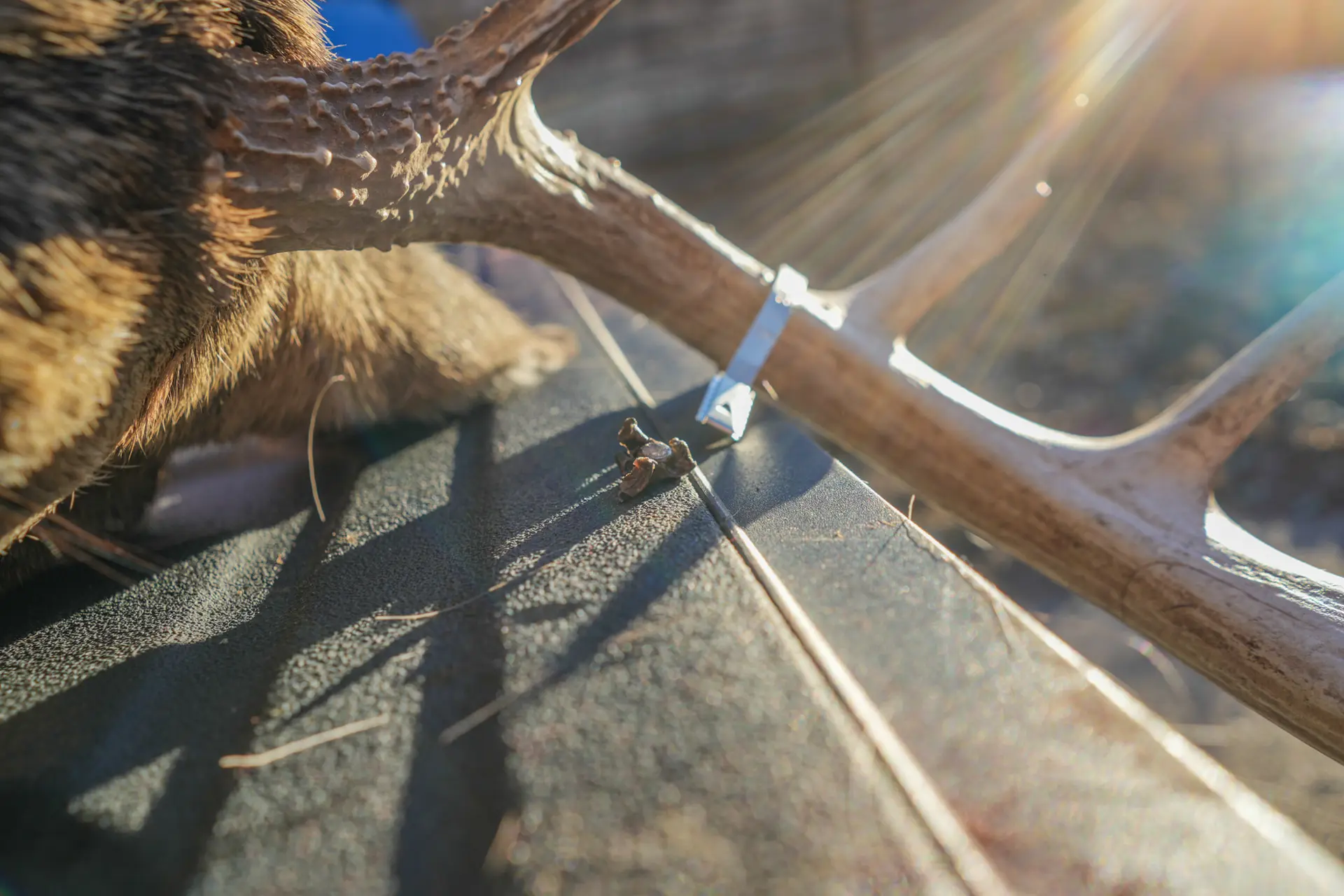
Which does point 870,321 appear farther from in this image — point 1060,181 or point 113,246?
point 1060,181

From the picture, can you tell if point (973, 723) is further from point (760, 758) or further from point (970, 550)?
point (970, 550)

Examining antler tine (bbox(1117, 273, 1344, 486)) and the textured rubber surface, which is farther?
antler tine (bbox(1117, 273, 1344, 486))

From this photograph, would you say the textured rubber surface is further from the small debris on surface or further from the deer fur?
the deer fur

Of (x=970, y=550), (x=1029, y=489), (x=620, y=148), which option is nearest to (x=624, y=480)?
(x=1029, y=489)

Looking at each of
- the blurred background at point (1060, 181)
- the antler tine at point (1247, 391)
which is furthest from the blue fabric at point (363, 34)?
the antler tine at point (1247, 391)

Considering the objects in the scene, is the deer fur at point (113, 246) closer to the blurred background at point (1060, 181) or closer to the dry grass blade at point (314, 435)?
the dry grass blade at point (314, 435)

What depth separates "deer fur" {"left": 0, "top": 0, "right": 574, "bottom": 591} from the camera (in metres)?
0.59

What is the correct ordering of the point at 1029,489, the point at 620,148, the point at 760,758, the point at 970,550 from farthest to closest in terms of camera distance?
the point at 620,148, the point at 970,550, the point at 1029,489, the point at 760,758

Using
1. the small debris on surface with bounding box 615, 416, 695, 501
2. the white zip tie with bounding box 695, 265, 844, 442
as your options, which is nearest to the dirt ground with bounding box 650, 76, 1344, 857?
the white zip tie with bounding box 695, 265, 844, 442

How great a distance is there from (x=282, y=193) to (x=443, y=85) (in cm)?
25

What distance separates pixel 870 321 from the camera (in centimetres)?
122

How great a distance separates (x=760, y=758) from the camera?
521mm

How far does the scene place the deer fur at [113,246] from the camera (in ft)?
1.94

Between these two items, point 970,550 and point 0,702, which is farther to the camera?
point 970,550
